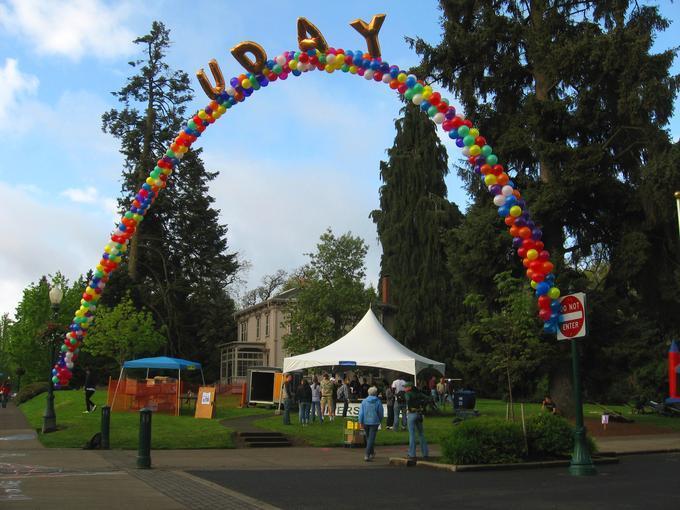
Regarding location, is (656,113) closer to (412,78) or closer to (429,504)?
(412,78)

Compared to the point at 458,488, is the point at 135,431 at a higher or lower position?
higher

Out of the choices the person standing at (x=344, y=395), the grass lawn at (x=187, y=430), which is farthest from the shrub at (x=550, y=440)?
the person standing at (x=344, y=395)

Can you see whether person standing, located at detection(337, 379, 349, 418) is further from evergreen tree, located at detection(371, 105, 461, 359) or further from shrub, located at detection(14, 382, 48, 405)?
shrub, located at detection(14, 382, 48, 405)

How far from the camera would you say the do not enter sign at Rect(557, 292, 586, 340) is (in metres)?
13.3

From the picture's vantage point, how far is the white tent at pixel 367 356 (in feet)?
90.0

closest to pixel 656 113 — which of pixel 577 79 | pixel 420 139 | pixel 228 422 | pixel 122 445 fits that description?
pixel 577 79

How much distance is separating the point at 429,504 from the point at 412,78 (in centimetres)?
1459

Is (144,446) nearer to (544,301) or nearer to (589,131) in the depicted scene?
(544,301)

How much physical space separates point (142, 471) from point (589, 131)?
21.7m

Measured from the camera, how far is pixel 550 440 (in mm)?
14906

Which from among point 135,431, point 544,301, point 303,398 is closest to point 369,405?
point 544,301

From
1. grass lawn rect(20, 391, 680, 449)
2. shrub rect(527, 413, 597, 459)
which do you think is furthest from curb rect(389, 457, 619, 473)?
grass lawn rect(20, 391, 680, 449)

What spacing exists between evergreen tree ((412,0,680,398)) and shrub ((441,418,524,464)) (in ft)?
41.7

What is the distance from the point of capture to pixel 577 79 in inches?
1117
